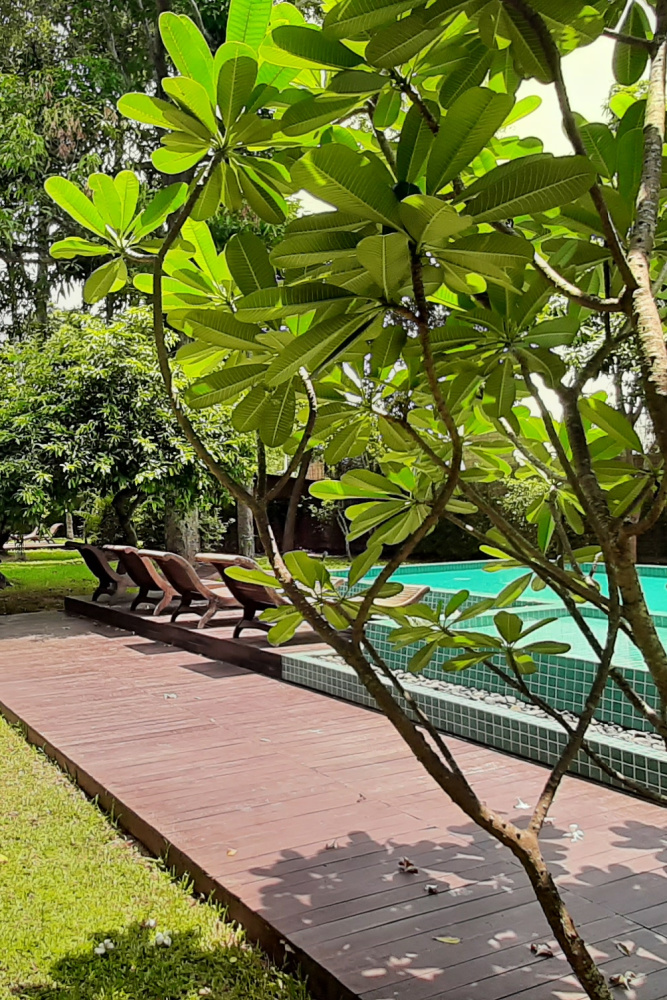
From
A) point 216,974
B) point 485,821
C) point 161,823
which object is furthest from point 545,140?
point 161,823

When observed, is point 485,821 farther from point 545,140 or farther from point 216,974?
point 216,974

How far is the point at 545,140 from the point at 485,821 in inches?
47.9

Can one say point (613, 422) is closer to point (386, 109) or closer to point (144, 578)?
point (386, 109)

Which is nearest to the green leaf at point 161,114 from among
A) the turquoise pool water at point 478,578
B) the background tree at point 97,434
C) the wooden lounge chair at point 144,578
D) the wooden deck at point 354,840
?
the wooden deck at point 354,840

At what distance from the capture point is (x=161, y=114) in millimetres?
1343

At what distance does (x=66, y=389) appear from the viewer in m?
11.3

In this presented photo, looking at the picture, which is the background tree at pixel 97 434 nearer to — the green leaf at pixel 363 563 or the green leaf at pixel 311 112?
the green leaf at pixel 363 563

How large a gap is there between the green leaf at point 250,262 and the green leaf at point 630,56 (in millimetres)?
782

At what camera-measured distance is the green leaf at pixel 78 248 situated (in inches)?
61.2

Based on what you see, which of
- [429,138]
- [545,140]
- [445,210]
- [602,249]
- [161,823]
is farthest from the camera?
[161,823]

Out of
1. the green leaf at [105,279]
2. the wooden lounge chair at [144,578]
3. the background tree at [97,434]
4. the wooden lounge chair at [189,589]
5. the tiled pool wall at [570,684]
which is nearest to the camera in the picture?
the green leaf at [105,279]

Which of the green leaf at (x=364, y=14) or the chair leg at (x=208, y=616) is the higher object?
the green leaf at (x=364, y=14)

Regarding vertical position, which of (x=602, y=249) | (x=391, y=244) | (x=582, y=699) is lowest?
(x=582, y=699)

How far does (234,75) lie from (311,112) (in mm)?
130
